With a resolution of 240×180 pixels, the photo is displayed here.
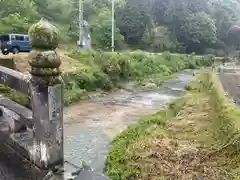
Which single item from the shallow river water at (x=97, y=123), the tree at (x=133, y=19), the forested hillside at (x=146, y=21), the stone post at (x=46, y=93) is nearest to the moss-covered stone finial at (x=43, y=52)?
the stone post at (x=46, y=93)

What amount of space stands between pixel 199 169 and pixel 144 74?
A: 19.7 meters

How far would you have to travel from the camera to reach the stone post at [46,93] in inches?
127

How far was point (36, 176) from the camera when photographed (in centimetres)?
361

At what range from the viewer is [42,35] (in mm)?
3203

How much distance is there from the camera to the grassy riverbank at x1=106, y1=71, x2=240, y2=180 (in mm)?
5895

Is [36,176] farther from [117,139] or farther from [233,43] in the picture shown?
[233,43]

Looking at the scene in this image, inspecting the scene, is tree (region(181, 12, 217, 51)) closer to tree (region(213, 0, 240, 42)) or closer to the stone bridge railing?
tree (region(213, 0, 240, 42))

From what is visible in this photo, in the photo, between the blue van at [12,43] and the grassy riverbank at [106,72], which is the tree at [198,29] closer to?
the grassy riverbank at [106,72]

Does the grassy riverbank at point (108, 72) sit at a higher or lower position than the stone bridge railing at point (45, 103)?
lower

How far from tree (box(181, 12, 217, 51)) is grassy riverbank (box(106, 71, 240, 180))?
3636cm

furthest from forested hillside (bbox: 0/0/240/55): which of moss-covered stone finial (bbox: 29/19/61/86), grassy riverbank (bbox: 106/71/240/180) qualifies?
moss-covered stone finial (bbox: 29/19/61/86)

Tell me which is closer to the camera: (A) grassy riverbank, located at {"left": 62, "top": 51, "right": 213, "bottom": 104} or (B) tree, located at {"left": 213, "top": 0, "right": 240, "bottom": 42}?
(A) grassy riverbank, located at {"left": 62, "top": 51, "right": 213, "bottom": 104}

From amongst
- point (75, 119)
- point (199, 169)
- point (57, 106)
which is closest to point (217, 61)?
point (75, 119)

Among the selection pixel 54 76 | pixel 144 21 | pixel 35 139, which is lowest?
pixel 35 139
